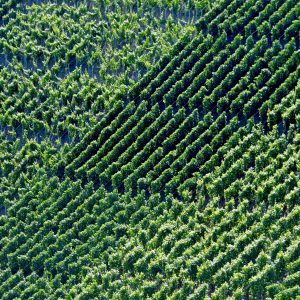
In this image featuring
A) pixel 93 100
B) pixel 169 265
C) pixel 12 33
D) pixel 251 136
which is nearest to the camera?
pixel 169 265

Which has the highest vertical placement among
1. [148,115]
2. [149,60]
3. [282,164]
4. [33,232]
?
[149,60]

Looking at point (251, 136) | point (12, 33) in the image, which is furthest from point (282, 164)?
point (12, 33)

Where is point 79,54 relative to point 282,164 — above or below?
above

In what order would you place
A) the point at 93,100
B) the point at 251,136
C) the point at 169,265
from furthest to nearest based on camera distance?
1. the point at 93,100
2. the point at 251,136
3. the point at 169,265

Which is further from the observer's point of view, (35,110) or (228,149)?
(35,110)

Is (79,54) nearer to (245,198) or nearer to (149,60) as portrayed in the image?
(149,60)

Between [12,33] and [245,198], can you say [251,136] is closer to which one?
[245,198]

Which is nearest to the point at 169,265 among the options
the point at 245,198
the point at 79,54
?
the point at 245,198
